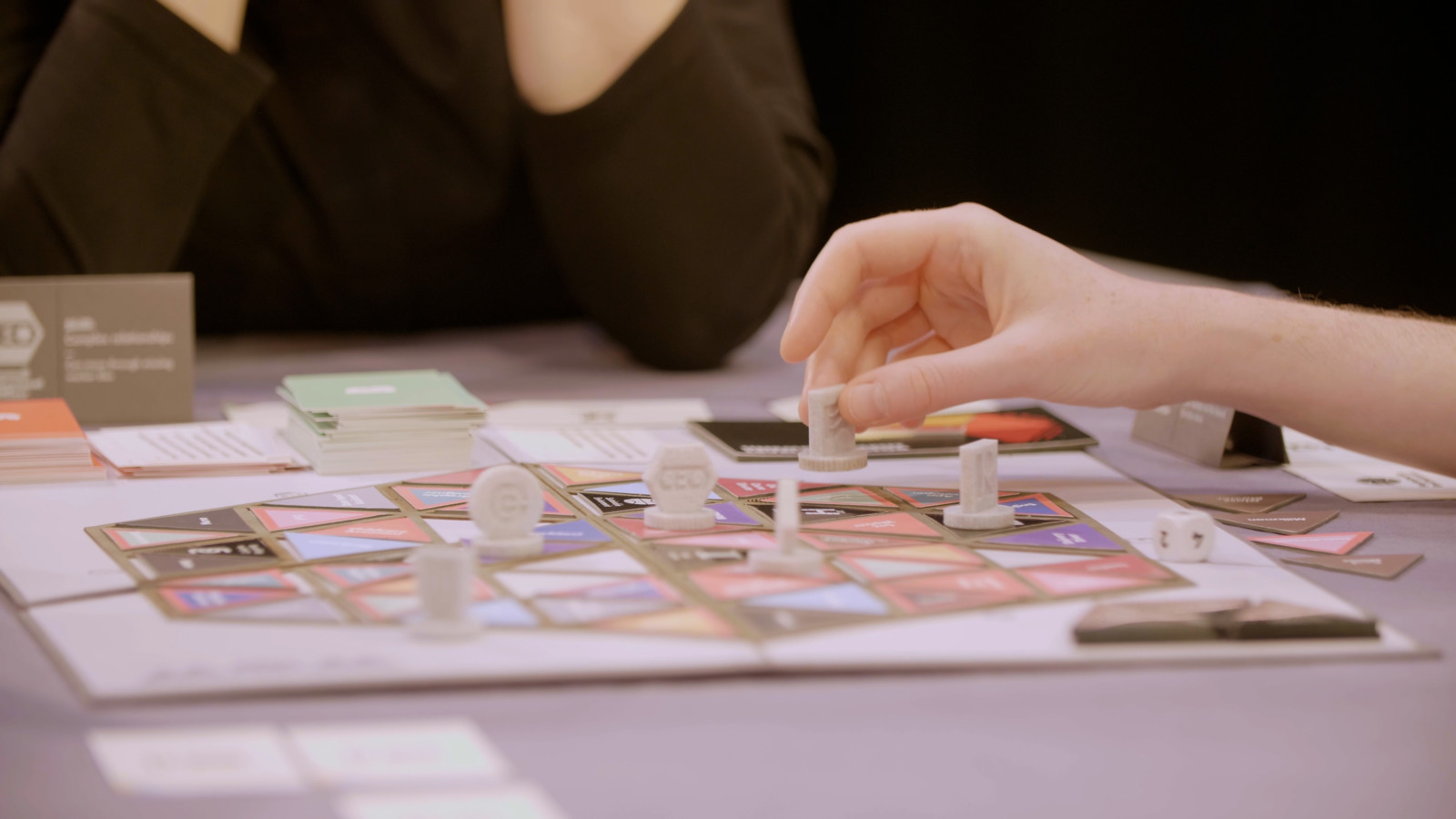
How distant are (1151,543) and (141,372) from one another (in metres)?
0.94

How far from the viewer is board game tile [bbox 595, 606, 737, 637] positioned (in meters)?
0.70

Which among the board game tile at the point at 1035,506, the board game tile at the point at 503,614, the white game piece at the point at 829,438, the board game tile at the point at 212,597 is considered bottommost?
the board game tile at the point at 212,597

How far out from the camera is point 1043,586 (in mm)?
787

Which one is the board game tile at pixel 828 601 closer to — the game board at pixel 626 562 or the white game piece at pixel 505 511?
the game board at pixel 626 562

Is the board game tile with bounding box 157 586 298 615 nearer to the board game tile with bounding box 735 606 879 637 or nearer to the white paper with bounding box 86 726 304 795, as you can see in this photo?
the white paper with bounding box 86 726 304 795

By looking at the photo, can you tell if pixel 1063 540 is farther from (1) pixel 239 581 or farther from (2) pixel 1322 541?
(1) pixel 239 581

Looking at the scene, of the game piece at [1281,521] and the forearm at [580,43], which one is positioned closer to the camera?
the game piece at [1281,521]

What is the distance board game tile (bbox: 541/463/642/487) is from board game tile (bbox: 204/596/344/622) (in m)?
0.31

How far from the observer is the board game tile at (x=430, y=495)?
3.18 feet

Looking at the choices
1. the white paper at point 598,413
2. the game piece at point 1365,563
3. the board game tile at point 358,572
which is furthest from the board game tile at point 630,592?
the white paper at point 598,413


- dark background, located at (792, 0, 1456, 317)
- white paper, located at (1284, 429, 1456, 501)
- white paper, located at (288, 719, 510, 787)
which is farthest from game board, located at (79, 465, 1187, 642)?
dark background, located at (792, 0, 1456, 317)

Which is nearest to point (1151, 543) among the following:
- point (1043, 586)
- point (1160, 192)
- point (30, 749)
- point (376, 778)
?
point (1043, 586)

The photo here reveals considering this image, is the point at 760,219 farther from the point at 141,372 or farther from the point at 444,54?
the point at 141,372

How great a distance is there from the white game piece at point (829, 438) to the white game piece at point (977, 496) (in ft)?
0.45
